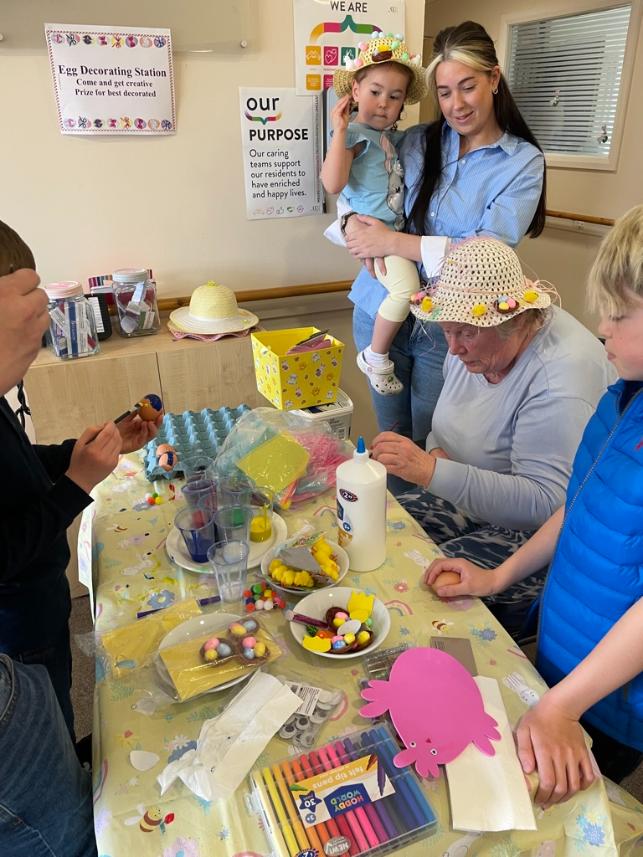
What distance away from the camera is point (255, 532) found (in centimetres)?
111

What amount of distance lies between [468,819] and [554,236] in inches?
152

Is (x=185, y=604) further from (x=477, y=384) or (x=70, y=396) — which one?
(x=70, y=396)

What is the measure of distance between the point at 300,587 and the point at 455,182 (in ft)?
4.49

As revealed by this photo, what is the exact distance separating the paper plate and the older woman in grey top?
944 mm

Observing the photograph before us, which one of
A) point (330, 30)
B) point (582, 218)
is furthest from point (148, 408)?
point (582, 218)

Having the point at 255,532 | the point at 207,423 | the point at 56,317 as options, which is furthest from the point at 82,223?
the point at 255,532

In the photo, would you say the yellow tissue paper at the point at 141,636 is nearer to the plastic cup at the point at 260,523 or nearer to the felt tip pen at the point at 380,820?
the plastic cup at the point at 260,523

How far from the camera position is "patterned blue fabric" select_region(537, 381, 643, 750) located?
0.82 m

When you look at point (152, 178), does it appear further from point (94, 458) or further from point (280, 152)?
point (94, 458)

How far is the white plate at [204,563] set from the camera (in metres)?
1.05

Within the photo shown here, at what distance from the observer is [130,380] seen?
1.95 m

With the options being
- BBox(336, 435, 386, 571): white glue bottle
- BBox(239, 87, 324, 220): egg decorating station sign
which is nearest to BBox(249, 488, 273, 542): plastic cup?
BBox(336, 435, 386, 571): white glue bottle

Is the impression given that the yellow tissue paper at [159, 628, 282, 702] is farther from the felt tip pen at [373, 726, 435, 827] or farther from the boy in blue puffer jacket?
the boy in blue puffer jacket

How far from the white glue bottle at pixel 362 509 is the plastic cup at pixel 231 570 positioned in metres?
0.18
